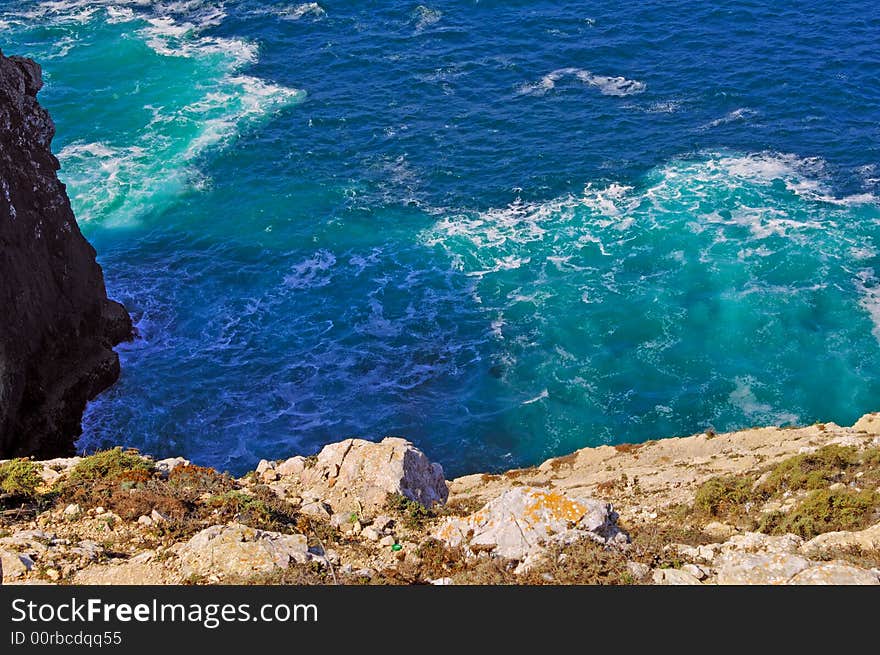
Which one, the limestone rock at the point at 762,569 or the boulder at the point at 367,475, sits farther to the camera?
the boulder at the point at 367,475

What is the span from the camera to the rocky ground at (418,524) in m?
20.8

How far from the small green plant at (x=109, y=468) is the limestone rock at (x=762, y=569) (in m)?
16.8

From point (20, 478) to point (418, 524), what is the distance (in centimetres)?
1163

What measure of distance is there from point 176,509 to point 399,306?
29190 mm

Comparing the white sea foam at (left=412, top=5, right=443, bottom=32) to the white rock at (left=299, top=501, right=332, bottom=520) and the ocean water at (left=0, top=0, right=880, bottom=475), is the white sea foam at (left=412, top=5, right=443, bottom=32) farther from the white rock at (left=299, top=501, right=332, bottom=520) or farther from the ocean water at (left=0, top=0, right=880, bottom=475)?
the white rock at (left=299, top=501, right=332, bottom=520)

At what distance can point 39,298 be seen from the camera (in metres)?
41.6

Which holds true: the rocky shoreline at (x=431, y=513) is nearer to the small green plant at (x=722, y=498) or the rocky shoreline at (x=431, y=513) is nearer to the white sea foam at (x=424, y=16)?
the small green plant at (x=722, y=498)

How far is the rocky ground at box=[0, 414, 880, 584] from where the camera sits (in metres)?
20.8

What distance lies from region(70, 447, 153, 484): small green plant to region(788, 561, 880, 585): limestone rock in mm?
18441

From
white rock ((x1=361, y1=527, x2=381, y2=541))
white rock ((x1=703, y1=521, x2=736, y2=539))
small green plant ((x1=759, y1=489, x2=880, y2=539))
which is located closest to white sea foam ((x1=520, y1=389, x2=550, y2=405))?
white rock ((x1=703, y1=521, x2=736, y2=539))

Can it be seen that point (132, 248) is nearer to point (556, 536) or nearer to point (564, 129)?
point (564, 129)

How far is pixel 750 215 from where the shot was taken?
56375 millimetres

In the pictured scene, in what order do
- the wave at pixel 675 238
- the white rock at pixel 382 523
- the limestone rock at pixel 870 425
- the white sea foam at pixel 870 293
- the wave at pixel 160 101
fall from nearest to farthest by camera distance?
the white rock at pixel 382 523 < the limestone rock at pixel 870 425 < the white sea foam at pixel 870 293 < the wave at pixel 675 238 < the wave at pixel 160 101

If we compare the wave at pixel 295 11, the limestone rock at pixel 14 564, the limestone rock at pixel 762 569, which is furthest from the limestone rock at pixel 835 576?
the wave at pixel 295 11
